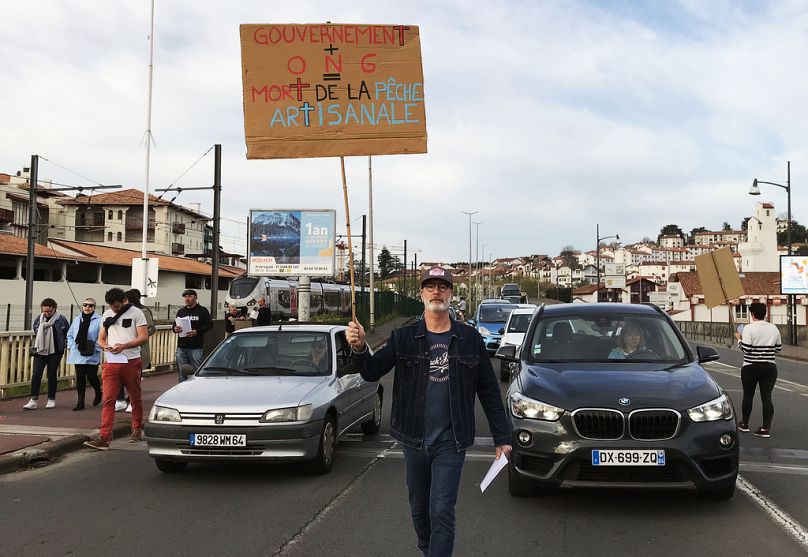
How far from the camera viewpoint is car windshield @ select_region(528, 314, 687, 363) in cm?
654

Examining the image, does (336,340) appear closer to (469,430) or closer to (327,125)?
(327,125)

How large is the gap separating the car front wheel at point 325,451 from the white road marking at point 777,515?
377 centimetres

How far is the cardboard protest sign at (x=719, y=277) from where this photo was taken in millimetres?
17188

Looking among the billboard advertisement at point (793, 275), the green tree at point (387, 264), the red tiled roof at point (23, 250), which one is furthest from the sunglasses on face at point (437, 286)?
the green tree at point (387, 264)

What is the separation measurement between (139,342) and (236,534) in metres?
3.99

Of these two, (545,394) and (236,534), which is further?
(545,394)

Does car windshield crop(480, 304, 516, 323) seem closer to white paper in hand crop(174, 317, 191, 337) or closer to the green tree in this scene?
white paper in hand crop(174, 317, 191, 337)

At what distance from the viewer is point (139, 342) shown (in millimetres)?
8359

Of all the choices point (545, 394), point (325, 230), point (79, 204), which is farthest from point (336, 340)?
point (79, 204)

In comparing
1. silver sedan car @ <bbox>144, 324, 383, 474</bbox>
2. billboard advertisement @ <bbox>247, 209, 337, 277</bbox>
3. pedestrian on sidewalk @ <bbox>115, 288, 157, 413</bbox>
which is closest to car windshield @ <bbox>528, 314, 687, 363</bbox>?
silver sedan car @ <bbox>144, 324, 383, 474</bbox>

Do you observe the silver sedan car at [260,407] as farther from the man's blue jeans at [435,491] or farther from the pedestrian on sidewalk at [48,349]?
the pedestrian on sidewalk at [48,349]

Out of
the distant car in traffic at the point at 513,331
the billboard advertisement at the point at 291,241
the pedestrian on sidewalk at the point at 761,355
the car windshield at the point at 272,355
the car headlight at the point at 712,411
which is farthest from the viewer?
the billboard advertisement at the point at 291,241

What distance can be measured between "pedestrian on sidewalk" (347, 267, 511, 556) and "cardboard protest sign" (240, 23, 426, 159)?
2134 mm

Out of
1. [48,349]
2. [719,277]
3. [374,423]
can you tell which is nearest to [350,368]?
[374,423]
